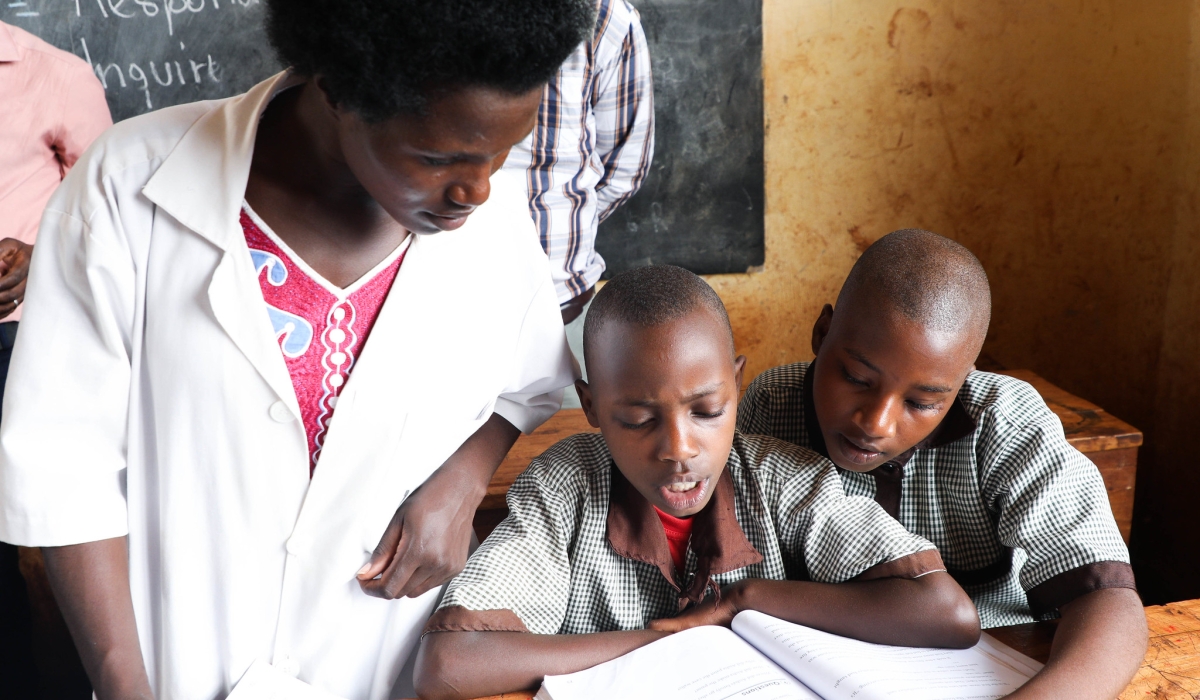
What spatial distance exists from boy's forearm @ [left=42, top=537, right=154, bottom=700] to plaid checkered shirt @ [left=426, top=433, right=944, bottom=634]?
401mm

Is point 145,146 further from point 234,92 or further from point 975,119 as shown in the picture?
point 975,119

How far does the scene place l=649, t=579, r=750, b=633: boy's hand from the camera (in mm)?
1150

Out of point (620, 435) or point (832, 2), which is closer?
point (620, 435)

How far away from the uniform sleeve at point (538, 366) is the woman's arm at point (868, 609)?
1.08 ft

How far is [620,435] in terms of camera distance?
1.22 meters

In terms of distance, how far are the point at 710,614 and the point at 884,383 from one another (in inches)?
16.6

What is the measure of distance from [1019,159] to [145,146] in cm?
302

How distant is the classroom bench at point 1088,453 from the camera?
6.26ft

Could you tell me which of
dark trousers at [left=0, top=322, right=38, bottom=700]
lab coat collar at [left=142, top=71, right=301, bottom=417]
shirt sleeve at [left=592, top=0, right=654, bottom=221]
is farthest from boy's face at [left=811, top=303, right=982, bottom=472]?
dark trousers at [left=0, top=322, right=38, bottom=700]

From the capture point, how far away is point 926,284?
130 centimetres

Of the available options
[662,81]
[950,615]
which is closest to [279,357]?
[950,615]

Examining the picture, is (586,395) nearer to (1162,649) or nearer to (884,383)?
(884,383)

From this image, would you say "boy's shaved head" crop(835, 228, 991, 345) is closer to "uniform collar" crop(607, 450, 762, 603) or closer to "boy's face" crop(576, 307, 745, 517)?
"boy's face" crop(576, 307, 745, 517)

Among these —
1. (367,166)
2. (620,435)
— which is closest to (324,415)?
(367,166)
